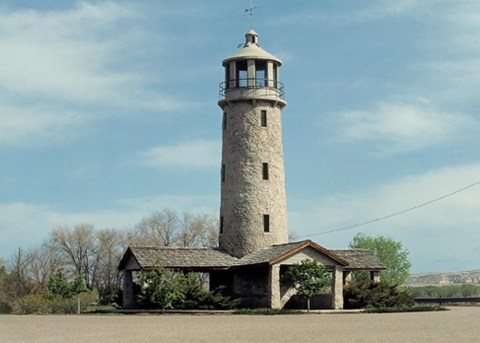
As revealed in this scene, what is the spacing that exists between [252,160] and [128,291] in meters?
11.4

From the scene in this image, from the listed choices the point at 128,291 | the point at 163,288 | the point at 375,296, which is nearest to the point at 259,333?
the point at 163,288

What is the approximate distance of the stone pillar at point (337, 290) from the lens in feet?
144

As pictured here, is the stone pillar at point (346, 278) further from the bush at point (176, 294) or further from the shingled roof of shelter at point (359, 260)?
the bush at point (176, 294)

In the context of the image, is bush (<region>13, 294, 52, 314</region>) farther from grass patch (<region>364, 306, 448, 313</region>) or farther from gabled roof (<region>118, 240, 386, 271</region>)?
grass patch (<region>364, 306, 448, 313</region>)

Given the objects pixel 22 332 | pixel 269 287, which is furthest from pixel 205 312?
pixel 22 332

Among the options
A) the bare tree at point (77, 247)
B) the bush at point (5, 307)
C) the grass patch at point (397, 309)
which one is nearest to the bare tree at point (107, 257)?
the bare tree at point (77, 247)

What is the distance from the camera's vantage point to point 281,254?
4353 centimetres

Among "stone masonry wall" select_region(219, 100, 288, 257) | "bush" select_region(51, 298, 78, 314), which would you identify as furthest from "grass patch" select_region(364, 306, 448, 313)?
"bush" select_region(51, 298, 78, 314)

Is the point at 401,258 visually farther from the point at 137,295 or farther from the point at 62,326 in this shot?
the point at 62,326

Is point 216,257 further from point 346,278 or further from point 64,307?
point 64,307

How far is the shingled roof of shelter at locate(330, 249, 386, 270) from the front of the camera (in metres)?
49.5

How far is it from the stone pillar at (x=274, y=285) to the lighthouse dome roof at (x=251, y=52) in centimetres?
1420

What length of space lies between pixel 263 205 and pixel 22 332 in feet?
80.8

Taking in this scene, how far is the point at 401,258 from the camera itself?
77.9 meters
